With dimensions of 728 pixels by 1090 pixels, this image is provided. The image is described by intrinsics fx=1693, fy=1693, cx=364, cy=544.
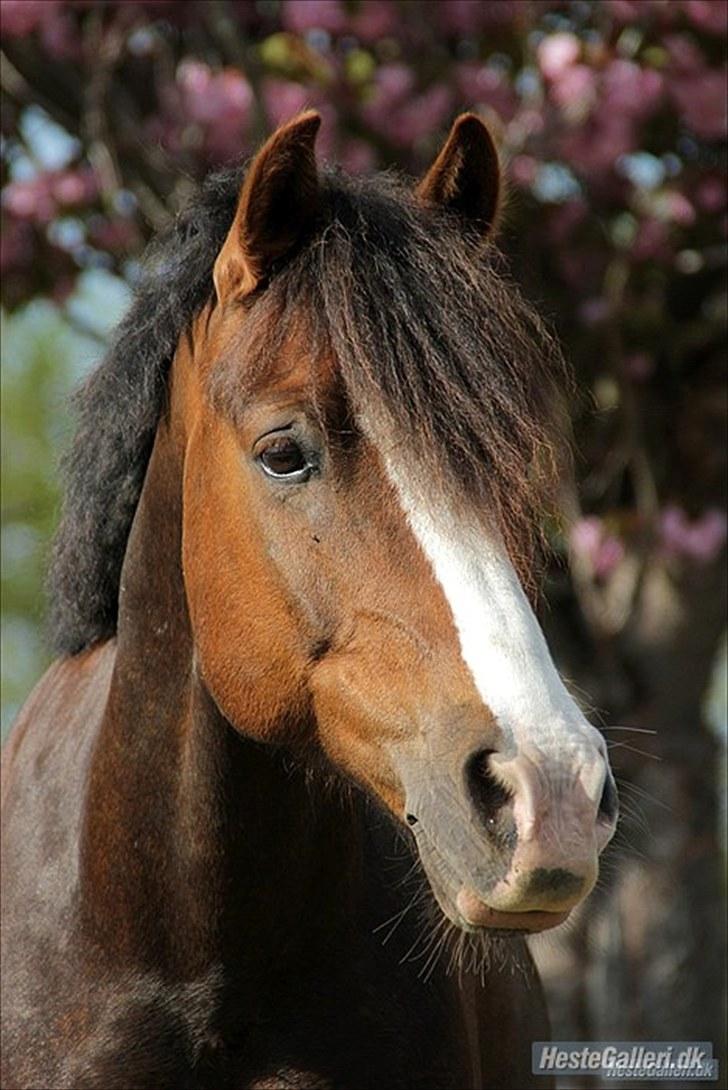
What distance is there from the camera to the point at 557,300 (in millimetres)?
7672

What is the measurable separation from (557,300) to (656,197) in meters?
0.63

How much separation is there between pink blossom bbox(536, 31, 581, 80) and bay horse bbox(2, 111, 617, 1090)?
4168 mm

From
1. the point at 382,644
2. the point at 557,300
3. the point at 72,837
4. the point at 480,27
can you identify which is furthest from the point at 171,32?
the point at 382,644

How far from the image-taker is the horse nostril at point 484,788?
226 cm

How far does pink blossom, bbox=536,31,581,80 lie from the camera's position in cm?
695

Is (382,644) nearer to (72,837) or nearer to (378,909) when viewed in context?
(378,909)

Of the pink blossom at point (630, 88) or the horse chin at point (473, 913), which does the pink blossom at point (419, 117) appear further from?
the horse chin at point (473, 913)

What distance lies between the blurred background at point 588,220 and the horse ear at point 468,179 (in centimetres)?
315

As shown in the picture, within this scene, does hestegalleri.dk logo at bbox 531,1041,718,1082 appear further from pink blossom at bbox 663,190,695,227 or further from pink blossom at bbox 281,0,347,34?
pink blossom at bbox 281,0,347,34

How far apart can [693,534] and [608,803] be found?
5.82 metres

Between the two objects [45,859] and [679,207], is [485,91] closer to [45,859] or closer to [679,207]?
[679,207]

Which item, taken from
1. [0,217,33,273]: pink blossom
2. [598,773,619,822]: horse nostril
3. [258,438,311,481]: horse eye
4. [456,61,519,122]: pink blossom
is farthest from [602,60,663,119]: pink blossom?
[598,773,619,822]: horse nostril

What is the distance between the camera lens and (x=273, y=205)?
9.26 ft

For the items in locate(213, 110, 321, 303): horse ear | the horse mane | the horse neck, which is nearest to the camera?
the horse mane
